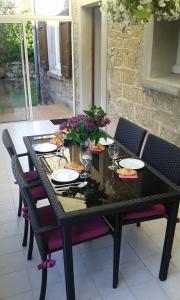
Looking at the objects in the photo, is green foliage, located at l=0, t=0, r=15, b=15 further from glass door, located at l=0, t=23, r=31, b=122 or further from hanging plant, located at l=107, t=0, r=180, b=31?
hanging plant, located at l=107, t=0, r=180, b=31

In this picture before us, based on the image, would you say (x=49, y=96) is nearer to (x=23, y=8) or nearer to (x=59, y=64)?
(x=59, y=64)

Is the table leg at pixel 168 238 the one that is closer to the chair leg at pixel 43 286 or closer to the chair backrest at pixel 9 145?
the chair leg at pixel 43 286

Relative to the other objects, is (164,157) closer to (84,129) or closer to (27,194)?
(84,129)

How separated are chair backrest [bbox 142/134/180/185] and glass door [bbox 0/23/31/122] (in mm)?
3916

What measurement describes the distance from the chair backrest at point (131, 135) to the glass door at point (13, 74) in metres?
3.40

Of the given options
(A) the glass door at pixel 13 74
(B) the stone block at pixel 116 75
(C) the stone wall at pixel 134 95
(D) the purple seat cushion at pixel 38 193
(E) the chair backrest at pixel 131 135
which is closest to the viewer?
(D) the purple seat cushion at pixel 38 193

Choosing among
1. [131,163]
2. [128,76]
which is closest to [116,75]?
[128,76]

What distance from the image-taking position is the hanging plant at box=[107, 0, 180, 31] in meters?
1.81

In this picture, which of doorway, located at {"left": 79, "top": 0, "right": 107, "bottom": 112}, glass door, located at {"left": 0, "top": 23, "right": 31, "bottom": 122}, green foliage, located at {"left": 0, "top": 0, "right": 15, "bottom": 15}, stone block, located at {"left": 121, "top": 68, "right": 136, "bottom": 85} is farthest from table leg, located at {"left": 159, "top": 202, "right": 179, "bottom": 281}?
green foliage, located at {"left": 0, "top": 0, "right": 15, "bottom": 15}

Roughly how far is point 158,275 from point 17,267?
3.21ft

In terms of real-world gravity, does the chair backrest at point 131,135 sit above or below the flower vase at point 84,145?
below

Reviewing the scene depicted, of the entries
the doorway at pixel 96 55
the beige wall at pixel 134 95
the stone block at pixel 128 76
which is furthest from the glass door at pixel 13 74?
the stone block at pixel 128 76

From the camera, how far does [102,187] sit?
166 cm

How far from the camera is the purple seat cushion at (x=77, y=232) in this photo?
5.23 feet
